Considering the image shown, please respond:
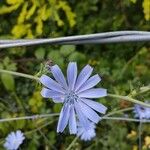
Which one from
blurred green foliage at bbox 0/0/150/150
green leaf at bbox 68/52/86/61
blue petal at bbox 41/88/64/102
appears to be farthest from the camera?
green leaf at bbox 68/52/86/61

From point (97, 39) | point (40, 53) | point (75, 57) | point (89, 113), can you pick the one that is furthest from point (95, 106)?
point (40, 53)

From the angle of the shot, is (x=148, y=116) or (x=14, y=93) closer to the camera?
(x=148, y=116)

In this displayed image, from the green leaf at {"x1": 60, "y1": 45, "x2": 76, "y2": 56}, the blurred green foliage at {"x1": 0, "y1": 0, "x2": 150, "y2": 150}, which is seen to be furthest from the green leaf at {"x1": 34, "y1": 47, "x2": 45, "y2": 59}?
the green leaf at {"x1": 60, "y1": 45, "x2": 76, "y2": 56}

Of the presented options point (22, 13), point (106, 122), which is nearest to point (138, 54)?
point (106, 122)

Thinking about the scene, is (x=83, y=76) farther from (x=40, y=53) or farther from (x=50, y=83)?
(x=40, y=53)

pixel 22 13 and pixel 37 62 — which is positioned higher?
pixel 22 13

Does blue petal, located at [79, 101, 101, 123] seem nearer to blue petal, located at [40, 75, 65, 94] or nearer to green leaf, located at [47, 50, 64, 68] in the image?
blue petal, located at [40, 75, 65, 94]

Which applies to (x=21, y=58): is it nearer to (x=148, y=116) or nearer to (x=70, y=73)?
(x=148, y=116)
